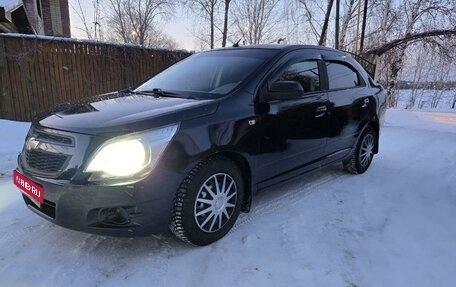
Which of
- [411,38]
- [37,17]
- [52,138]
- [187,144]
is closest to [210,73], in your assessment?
[187,144]

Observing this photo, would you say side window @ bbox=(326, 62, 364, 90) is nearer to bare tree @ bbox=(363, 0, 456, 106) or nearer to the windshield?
the windshield

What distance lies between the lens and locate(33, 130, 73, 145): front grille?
273 centimetres

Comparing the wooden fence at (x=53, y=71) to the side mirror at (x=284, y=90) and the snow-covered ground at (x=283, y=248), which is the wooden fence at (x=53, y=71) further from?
the side mirror at (x=284, y=90)

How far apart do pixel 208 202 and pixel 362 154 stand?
295 cm

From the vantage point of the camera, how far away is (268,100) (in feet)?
11.5

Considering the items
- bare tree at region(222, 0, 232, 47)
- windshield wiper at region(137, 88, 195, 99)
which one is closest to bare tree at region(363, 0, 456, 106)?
bare tree at region(222, 0, 232, 47)

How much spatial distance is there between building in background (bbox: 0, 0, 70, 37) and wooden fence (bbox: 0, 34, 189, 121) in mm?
1065

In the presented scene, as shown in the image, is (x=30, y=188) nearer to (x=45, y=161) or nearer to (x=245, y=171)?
(x=45, y=161)

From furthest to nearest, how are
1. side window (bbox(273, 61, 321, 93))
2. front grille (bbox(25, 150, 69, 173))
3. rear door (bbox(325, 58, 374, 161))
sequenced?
rear door (bbox(325, 58, 374, 161)), side window (bbox(273, 61, 321, 93)), front grille (bbox(25, 150, 69, 173))

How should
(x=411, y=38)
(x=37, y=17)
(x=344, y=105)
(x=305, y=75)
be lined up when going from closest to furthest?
(x=305, y=75) < (x=344, y=105) < (x=411, y=38) < (x=37, y=17)

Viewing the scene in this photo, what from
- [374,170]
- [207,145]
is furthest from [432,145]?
[207,145]

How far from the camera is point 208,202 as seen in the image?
310cm

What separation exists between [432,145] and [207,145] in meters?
5.90

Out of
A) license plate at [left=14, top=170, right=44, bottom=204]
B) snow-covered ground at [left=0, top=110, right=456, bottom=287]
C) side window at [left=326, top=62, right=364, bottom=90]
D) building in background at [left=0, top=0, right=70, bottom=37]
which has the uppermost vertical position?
building in background at [left=0, top=0, right=70, bottom=37]
